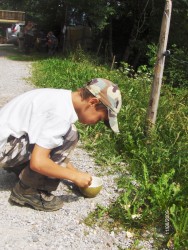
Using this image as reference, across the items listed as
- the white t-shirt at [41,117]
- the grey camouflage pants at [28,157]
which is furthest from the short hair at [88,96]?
the grey camouflage pants at [28,157]

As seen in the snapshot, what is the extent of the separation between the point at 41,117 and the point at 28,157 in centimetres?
40

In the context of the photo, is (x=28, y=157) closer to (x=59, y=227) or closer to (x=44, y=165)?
(x=44, y=165)

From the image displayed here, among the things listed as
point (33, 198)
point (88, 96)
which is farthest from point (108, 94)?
point (33, 198)

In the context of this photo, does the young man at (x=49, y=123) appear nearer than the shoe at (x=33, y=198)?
Yes

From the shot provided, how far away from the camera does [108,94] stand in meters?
2.64

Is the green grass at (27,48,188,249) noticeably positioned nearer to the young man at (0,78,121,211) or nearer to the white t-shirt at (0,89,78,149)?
the young man at (0,78,121,211)

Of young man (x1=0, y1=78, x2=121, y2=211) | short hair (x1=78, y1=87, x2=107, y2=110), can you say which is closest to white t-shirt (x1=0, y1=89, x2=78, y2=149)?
young man (x1=0, y1=78, x2=121, y2=211)

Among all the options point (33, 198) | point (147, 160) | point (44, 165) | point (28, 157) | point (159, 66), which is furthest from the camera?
point (159, 66)

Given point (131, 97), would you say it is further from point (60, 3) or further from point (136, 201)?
point (60, 3)

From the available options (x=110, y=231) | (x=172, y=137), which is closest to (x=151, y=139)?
(x=172, y=137)

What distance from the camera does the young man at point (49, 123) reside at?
258cm

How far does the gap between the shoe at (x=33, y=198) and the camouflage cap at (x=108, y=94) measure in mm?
877

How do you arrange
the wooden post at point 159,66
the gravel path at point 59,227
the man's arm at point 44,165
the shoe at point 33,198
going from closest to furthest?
the man's arm at point 44,165 → the gravel path at point 59,227 → the shoe at point 33,198 → the wooden post at point 159,66

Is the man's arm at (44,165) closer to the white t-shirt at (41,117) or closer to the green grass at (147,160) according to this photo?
the white t-shirt at (41,117)
